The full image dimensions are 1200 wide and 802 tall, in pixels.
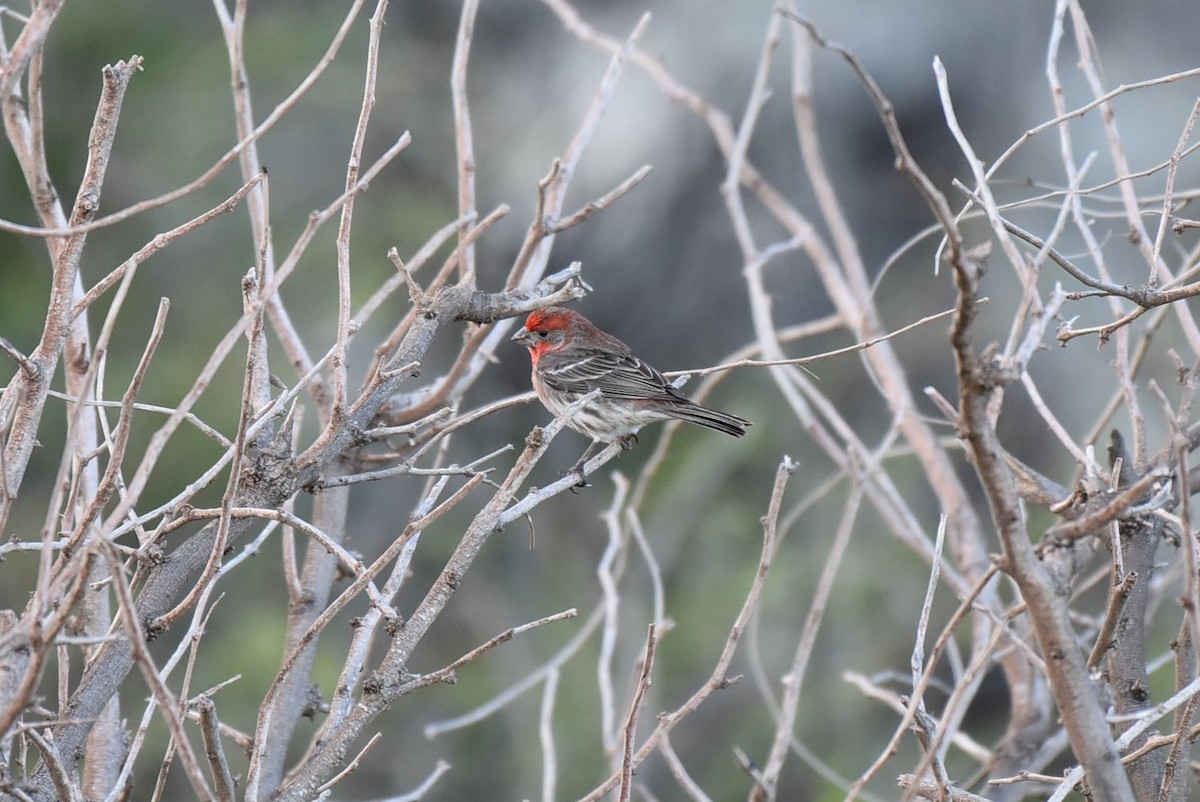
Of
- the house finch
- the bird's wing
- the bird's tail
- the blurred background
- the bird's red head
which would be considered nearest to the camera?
the bird's tail

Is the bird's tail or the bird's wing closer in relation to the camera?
the bird's tail

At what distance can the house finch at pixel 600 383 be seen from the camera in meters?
4.86

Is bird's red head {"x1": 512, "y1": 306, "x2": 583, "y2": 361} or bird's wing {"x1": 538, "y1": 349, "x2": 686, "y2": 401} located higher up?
bird's red head {"x1": 512, "y1": 306, "x2": 583, "y2": 361}

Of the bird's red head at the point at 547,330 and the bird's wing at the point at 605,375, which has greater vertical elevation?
the bird's red head at the point at 547,330

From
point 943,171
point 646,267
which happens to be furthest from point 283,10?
point 943,171

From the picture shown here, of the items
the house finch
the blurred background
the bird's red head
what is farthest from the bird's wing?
the blurred background

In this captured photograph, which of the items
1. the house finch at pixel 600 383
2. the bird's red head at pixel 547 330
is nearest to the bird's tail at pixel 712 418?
the house finch at pixel 600 383

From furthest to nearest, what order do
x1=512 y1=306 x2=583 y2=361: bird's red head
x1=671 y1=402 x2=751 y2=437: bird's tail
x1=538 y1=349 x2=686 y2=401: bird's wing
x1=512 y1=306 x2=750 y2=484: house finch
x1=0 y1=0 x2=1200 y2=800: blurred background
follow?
x1=0 y1=0 x2=1200 y2=800: blurred background
x1=512 y1=306 x2=583 y2=361: bird's red head
x1=538 y1=349 x2=686 y2=401: bird's wing
x1=512 y1=306 x2=750 y2=484: house finch
x1=671 y1=402 x2=751 y2=437: bird's tail

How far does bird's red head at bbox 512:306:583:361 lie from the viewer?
18.7ft

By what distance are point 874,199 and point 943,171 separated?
0.84 metres

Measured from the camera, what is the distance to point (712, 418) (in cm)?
478

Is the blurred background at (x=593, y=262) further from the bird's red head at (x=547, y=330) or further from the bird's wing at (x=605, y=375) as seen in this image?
the bird's wing at (x=605, y=375)

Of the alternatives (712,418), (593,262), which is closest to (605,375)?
(712,418)

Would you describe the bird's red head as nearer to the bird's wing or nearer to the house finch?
the house finch
